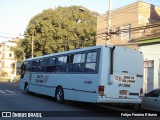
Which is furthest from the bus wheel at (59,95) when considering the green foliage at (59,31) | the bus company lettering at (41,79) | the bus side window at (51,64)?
the green foliage at (59,31)

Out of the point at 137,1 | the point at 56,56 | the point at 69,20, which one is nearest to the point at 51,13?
the point at 69,20

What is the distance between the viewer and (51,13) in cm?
4900

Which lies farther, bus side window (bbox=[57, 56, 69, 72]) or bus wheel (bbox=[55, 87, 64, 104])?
bus wheel (bbox=[55, 87, 64, 104])

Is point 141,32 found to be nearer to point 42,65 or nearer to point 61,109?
point 42,65

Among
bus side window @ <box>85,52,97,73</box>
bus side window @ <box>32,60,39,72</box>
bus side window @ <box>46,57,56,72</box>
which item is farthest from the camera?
bus side window @ <box>32,60,39,72</box>

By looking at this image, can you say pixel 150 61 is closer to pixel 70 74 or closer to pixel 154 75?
pixel 154 75

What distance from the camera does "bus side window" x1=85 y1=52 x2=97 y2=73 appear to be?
14424 mm

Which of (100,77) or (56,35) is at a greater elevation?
(56,35)

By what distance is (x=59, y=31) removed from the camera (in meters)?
46.2

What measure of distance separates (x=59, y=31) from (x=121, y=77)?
32.7 meters

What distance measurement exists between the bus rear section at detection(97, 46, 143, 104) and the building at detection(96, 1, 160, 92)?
27.3 feet

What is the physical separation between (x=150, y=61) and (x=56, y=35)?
24.5 metres

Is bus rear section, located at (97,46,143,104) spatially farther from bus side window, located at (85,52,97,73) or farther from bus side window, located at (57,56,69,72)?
bus side window, located at (57,56,69,72)

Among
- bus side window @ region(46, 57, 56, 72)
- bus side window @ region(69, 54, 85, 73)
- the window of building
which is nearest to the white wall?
the window of building
